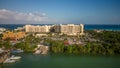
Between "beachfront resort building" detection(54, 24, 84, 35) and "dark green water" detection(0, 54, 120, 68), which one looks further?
"beachfront resort building" detection(54, 24, 84, 35)

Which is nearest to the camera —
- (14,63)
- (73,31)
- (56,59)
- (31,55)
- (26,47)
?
(14,63)

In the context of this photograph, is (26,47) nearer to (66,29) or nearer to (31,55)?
(31,55)

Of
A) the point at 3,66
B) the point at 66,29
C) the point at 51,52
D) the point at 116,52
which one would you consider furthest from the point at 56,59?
the point at 66,29

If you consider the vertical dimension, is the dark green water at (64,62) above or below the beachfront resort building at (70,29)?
below

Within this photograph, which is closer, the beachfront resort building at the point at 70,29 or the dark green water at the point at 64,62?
the dark green water at the point at 64,62

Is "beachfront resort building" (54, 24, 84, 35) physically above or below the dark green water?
above

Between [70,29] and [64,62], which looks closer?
[64,62]

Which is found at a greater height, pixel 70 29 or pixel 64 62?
pixel 70 29

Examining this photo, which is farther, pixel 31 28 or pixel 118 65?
pixel 31 28
